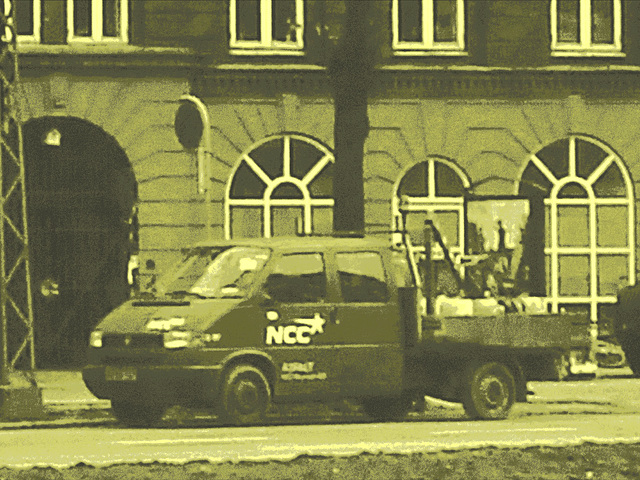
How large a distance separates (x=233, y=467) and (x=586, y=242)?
47.4 ft

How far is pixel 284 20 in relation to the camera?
25.7 m

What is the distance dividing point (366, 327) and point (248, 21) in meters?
10.2

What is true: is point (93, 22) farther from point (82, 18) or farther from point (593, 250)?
point (593, 250)

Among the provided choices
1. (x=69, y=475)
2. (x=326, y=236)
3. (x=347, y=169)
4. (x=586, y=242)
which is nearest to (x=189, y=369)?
(x=326, y=236)

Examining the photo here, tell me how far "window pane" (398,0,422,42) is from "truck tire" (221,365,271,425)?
11.1 metres

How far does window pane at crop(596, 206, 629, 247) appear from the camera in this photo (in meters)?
26.0

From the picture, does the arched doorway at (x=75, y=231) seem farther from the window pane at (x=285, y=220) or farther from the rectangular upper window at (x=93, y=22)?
the window pane at (x=285, y=220)

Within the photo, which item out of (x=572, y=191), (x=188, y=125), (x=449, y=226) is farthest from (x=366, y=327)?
(x=572, y=191)

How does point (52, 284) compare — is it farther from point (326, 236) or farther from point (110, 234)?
point (326, 236)

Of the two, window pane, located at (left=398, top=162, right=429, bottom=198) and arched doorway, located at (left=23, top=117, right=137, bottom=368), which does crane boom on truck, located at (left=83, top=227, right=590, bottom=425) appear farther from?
window pane, located at (left=398, top=162, right=429, bottom=198)

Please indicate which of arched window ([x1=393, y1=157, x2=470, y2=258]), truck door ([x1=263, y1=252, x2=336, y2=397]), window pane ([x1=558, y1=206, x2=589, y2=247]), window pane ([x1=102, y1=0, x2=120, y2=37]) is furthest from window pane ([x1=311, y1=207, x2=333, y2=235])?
truck door ([x1=263, y1=252, x2=336, y2=397])

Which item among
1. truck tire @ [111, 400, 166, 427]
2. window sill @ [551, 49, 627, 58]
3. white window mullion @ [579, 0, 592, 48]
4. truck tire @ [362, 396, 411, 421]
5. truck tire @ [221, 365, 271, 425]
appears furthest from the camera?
white window mullion @ [579, 0, 592, 48]

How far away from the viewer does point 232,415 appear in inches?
625

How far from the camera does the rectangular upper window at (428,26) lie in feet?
85.1
